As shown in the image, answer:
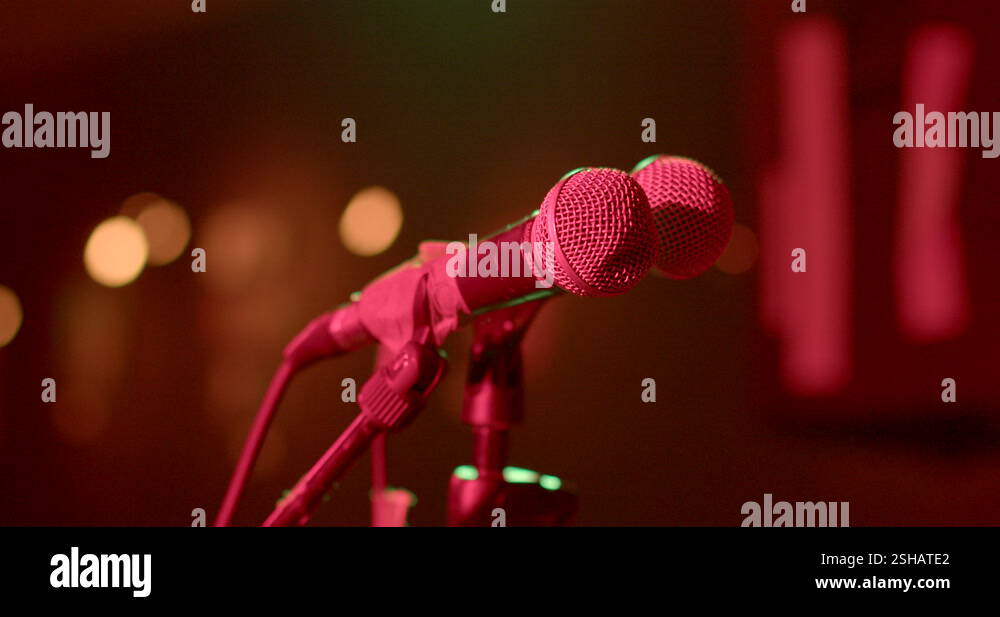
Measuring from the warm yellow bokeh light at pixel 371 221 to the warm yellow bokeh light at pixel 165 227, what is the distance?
0.51m

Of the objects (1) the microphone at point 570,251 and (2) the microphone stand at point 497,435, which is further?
(2) the microphone stand at point 497,435

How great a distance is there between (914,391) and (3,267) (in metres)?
2.77

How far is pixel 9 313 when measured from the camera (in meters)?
2.31

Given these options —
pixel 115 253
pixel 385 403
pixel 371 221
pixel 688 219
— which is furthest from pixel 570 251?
pixel 115 253

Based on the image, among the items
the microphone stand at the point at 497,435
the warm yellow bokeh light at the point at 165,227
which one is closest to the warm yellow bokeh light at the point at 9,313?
the warm yellow bokeh light at the point at 165,227

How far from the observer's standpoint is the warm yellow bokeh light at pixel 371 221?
6.81 feet

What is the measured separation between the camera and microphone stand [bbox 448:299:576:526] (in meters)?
0.80

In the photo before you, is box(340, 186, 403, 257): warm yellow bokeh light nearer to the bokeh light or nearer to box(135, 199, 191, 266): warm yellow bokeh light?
box(135, 199, 191, 266): warm yellow bokeh light

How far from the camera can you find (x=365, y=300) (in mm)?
854

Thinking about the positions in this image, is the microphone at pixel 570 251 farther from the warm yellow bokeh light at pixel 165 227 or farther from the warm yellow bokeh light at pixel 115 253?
the warm yellow bokeh light at pixel 115 253

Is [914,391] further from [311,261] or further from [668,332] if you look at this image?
[311,261]

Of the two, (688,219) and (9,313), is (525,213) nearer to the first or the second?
(688,219)
